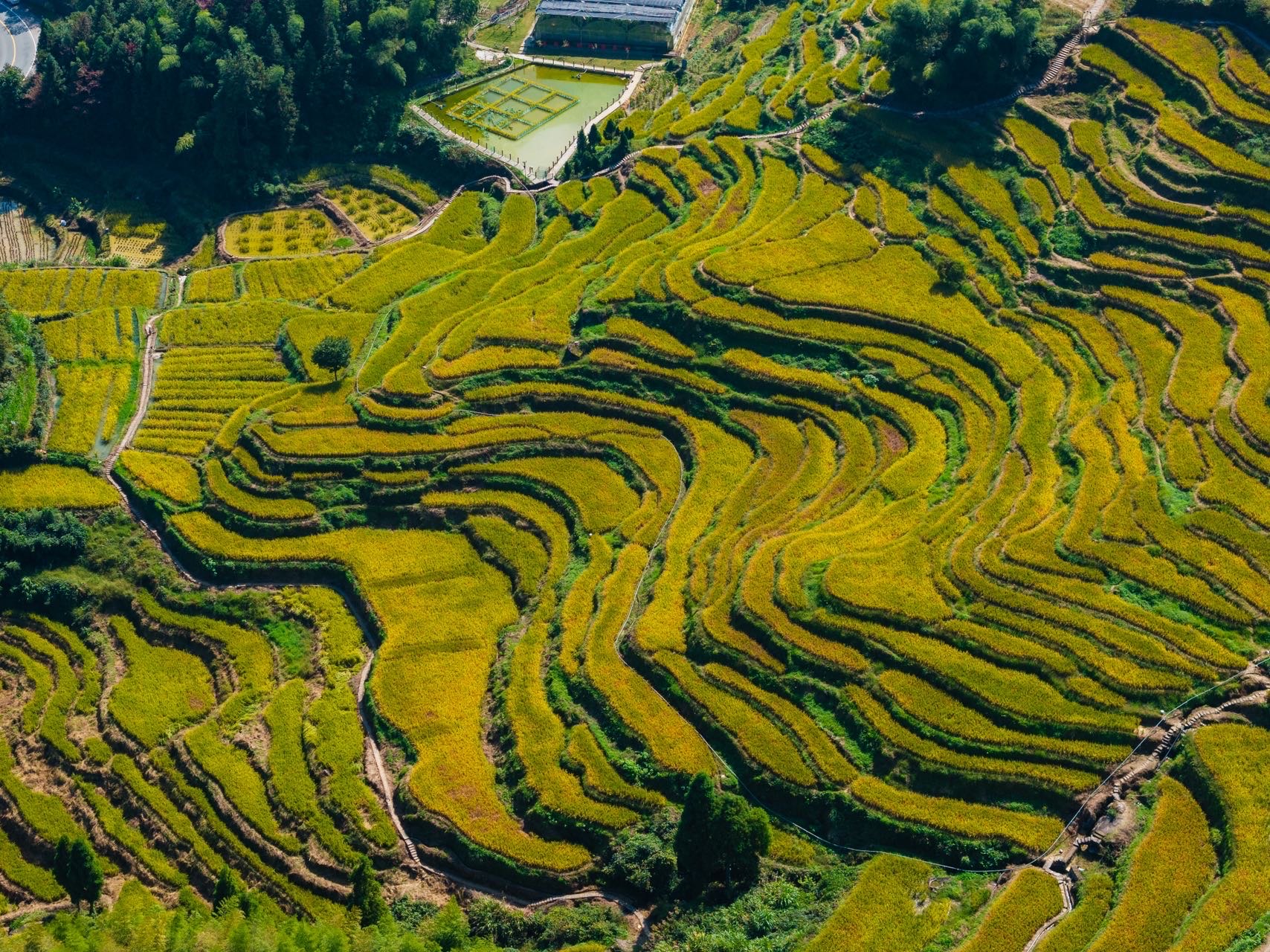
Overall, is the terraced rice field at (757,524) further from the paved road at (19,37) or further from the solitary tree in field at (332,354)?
the paved road at (19,37)

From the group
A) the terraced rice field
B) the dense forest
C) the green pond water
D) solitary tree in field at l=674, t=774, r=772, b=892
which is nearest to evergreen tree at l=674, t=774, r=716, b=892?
solitary tree in field at l=674, t=774, r=772, b=892

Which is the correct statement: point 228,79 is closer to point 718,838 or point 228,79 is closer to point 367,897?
point 367,897


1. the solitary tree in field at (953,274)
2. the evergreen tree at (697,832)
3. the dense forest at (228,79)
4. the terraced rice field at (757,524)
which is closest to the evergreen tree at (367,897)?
the terraced rice field at (757,524)

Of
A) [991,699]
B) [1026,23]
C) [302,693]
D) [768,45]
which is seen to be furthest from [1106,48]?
[302,693]

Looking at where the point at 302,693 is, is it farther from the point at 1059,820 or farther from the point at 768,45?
the point at 768,45

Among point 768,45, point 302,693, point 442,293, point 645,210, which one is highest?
point 768,45

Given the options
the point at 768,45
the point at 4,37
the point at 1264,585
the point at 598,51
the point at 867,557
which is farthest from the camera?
the point at 4,37
